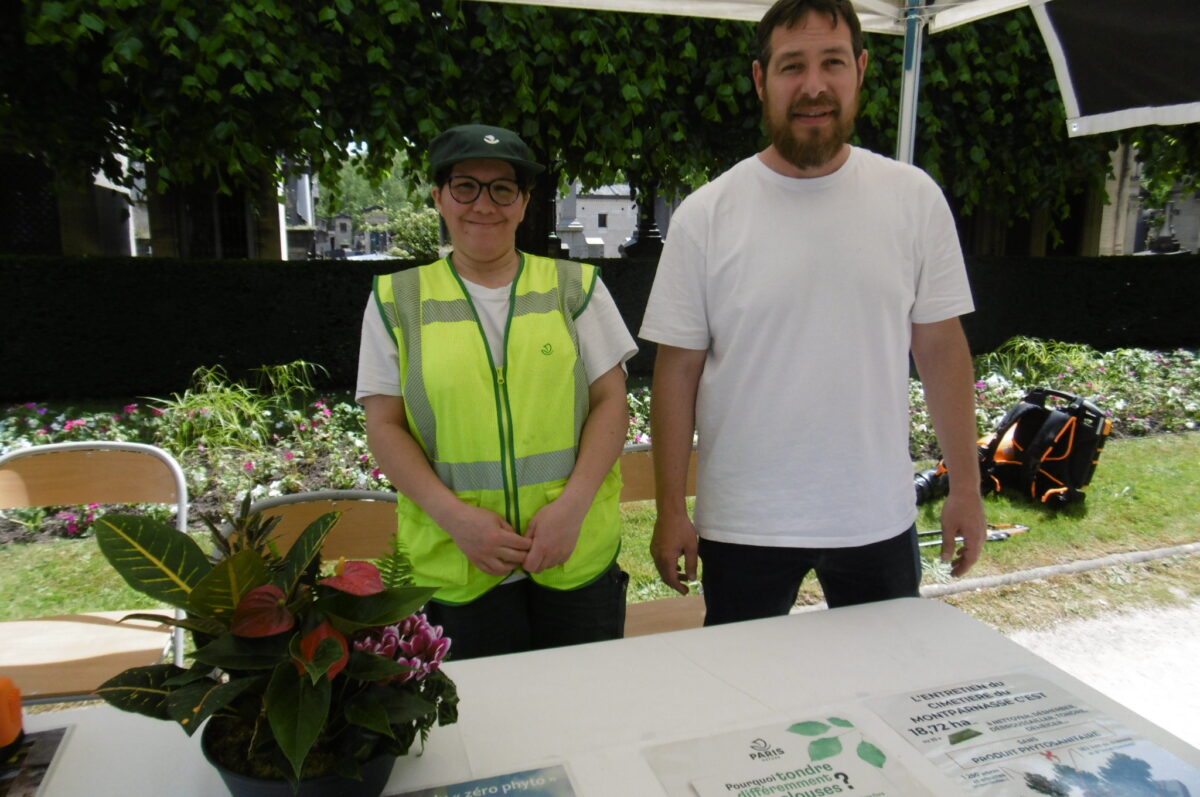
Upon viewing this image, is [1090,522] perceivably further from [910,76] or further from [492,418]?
[492,418]

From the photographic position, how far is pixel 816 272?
5.32 ft

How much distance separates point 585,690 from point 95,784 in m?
0.68

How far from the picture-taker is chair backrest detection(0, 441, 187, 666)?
7.91ft

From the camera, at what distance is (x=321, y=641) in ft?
2.87

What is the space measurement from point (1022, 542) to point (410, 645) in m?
4.04

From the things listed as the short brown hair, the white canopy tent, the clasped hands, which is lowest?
the clasped hands

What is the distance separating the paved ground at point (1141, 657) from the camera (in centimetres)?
284

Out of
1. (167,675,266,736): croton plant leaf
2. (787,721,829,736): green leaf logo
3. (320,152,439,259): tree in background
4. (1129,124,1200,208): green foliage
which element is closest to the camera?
(167,675,266,736): croton plant leaf

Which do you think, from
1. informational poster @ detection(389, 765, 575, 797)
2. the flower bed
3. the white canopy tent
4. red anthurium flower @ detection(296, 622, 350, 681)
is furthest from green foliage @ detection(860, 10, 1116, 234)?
red anthurium flower @ detection(296, 622, 350, 681)

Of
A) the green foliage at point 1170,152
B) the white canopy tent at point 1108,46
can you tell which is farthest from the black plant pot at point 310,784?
the green foliage at point 1170,152

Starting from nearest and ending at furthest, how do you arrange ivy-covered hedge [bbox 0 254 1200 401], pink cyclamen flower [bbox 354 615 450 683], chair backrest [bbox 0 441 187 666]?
pink cyclamen flower [bbox 354 615 450 683] → chair backrest [bbox 0 441 187 666] → ivy-covered hedge [bbox 0 254 1200 401]

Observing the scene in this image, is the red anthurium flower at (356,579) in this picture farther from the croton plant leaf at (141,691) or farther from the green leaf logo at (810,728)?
the green leaf logo at (810,728)

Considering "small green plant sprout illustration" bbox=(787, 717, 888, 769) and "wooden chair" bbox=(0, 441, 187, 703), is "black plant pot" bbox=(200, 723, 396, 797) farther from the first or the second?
"wooden chair" bbox=(0, 441, 187, 703)

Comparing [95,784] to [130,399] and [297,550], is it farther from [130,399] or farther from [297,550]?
[130,399]
